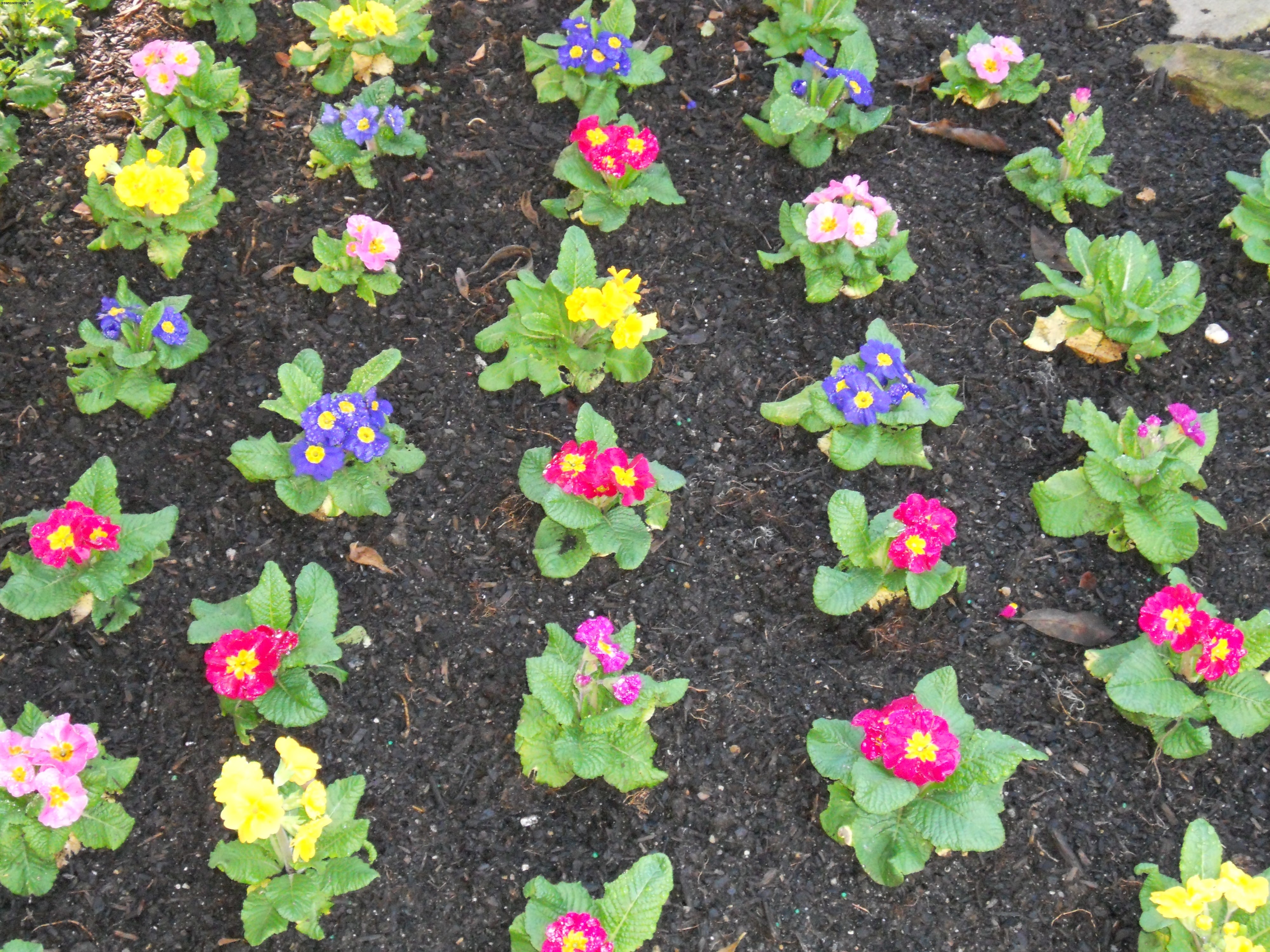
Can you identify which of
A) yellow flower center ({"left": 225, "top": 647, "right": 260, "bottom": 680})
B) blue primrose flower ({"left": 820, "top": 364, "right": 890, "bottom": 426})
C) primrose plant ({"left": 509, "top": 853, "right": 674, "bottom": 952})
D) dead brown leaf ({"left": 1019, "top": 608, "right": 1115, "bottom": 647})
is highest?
blue primrose flower ({"left": 820, "top": 364, "right": 890, "bottom": 426})

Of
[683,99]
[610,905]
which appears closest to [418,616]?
[610,905]

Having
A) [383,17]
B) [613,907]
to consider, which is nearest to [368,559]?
[613,907]

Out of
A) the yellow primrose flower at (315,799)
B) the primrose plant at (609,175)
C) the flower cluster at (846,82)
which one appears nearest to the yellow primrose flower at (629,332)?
the primrose plant at (609,175)

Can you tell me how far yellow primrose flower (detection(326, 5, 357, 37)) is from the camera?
3.98m

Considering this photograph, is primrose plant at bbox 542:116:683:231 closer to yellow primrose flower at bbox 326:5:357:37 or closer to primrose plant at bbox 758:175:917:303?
primrose plant at bbox 758:175:917:303

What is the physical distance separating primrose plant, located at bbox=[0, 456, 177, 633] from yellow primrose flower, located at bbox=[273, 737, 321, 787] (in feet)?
2.73

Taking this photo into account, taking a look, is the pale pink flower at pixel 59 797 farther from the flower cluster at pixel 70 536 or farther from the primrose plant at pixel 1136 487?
the primrose plant at pixel 1136 487

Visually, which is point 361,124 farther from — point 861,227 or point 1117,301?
point 1117,301

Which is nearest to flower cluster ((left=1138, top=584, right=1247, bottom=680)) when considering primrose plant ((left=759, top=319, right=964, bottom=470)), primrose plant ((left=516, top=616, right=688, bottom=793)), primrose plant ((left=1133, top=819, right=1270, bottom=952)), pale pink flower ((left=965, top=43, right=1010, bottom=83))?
primrose plant ((left=1133, top=819, right=1270, bottom=952))

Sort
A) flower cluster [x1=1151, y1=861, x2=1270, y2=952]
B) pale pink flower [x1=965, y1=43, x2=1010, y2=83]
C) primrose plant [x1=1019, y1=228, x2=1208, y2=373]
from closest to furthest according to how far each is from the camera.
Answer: flower cluster [x1=1151, y1=861, x2=1270, y2=952] → primrose plant [x1=1019, y1=228, x2=1208, y2=373] → pale pink flower [x1=965, y1=43, x2=1010, y2=83]

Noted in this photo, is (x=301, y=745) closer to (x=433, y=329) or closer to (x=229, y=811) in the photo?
(x=229, y=811)

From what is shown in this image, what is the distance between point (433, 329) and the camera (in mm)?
3822

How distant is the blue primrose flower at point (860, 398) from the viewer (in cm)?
347

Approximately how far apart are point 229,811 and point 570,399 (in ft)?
5.62
